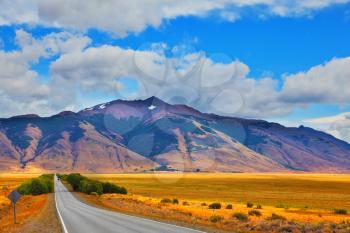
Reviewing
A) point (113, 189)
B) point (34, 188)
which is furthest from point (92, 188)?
point (34, 188)

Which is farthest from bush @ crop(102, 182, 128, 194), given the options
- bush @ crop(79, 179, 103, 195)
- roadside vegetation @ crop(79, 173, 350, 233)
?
roadside vegetation @ crop(79, 173, 350, 233)

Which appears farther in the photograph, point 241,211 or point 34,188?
point 34,188

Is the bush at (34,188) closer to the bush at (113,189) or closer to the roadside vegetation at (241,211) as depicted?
the bush at (113,189)

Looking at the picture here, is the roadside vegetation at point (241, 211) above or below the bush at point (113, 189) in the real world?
below

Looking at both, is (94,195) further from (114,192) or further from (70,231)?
(70,231)

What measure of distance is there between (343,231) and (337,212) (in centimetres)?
2351

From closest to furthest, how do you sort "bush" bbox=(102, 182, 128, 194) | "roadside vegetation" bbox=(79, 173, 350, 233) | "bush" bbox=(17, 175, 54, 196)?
"roadside vegetation" bbox=(79, 173, 350, 233) → "bush" bbox=(17, 175, 54, 196) → "bush" bbox=(102, 182, 128, 194)

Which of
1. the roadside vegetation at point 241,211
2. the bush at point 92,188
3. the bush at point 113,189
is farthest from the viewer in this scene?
the bush at point 113,189

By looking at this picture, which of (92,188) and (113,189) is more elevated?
(92,188)

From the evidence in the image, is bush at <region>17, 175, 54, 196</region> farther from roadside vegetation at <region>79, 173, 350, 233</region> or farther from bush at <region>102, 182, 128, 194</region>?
roadside vegetation at <region>79, 173, 350, 233</region>

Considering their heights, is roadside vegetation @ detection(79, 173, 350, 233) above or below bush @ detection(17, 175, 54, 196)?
below

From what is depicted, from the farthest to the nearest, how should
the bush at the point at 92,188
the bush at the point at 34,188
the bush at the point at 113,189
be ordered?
the bush at the point at 113,189
the bush at the point at 34,188
the bush at the point at 92,188

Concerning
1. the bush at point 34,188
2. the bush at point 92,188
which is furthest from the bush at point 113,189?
the bush at point 34,188

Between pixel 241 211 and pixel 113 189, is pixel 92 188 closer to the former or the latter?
pixel 113 189
